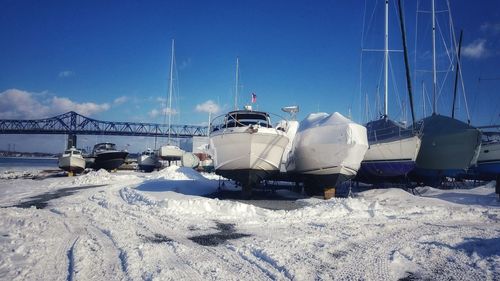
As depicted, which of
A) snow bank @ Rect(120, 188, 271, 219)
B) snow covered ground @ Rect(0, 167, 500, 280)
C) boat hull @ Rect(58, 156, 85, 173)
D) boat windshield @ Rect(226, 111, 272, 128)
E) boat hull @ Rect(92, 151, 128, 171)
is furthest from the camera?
boat hull @ Rect(92, 151, 128, 171)

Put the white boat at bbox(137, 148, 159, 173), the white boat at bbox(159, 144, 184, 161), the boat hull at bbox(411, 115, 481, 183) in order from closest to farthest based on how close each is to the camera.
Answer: the boat hull at bbox(411, 115, 481, 183) → the white boat at bbox(137, 148, 159, 173) → the white boat at bbox(159, 144, 184, 161)

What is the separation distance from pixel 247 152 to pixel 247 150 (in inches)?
3.4

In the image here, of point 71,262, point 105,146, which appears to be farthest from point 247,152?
point 105,146

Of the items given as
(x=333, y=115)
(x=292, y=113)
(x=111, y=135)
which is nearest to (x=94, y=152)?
(x=292, y=113)

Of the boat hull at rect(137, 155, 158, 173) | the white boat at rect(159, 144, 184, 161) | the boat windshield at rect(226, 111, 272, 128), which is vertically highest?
the boat windshield at rect(226, 111, 272, 128)

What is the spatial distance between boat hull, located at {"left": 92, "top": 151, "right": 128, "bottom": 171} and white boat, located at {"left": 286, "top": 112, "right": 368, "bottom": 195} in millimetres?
26421

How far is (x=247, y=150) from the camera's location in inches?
558

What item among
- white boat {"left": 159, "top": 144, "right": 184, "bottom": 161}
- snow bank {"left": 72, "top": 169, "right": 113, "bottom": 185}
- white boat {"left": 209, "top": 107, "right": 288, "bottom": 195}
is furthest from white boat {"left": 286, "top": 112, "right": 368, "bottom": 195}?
white boat {"left": 159, "top": 144, "right": 184, "bottom": 161}

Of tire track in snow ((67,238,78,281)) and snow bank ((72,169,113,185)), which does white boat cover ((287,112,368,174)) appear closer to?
tire track in snow ((67,238,78,281))

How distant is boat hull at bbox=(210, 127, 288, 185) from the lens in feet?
46.4

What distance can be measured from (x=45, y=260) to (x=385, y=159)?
1673 centimetres

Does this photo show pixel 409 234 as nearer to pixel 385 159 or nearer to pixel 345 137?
pixel 345 137

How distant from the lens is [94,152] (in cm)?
3925

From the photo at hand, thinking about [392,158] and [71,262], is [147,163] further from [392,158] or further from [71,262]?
[71,262]
